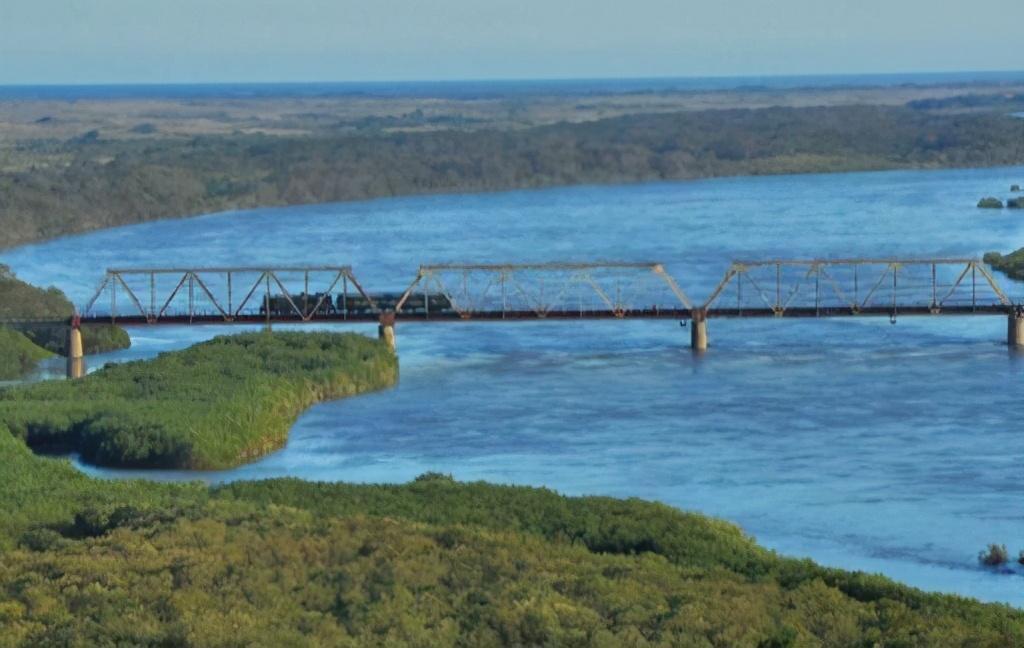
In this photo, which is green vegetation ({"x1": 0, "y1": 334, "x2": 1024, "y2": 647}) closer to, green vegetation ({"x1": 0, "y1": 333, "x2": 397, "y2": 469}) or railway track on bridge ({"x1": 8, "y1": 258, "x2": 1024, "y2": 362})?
green vegetation ({"x1": 0, "y1": 333, "x2": 397, "y2": 469})

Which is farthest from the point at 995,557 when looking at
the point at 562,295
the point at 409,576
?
the point at 562,295

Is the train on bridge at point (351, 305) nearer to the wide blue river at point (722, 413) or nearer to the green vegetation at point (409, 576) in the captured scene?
the wide blue river at point (722, 413)

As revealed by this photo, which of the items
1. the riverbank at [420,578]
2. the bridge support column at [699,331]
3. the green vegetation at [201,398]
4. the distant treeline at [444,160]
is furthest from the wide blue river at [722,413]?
the distant treeline at [444,160]

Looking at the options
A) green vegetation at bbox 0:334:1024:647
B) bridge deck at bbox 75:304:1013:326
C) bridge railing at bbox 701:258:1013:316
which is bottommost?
bridge railing at bbox 701:258:1013:316

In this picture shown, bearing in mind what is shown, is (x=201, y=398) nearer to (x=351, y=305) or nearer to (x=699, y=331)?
(x=351, y=305)

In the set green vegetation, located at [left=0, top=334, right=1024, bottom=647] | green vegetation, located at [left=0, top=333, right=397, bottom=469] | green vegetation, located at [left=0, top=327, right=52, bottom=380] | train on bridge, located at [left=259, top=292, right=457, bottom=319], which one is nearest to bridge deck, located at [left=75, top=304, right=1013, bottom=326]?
train on bridge, located at [left=259, top=292, right=457, bottom=319]

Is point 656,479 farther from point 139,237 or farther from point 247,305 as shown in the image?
→ point 139,237

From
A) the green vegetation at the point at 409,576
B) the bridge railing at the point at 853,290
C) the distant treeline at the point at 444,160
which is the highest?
the green vegetation at the point at 409,576
